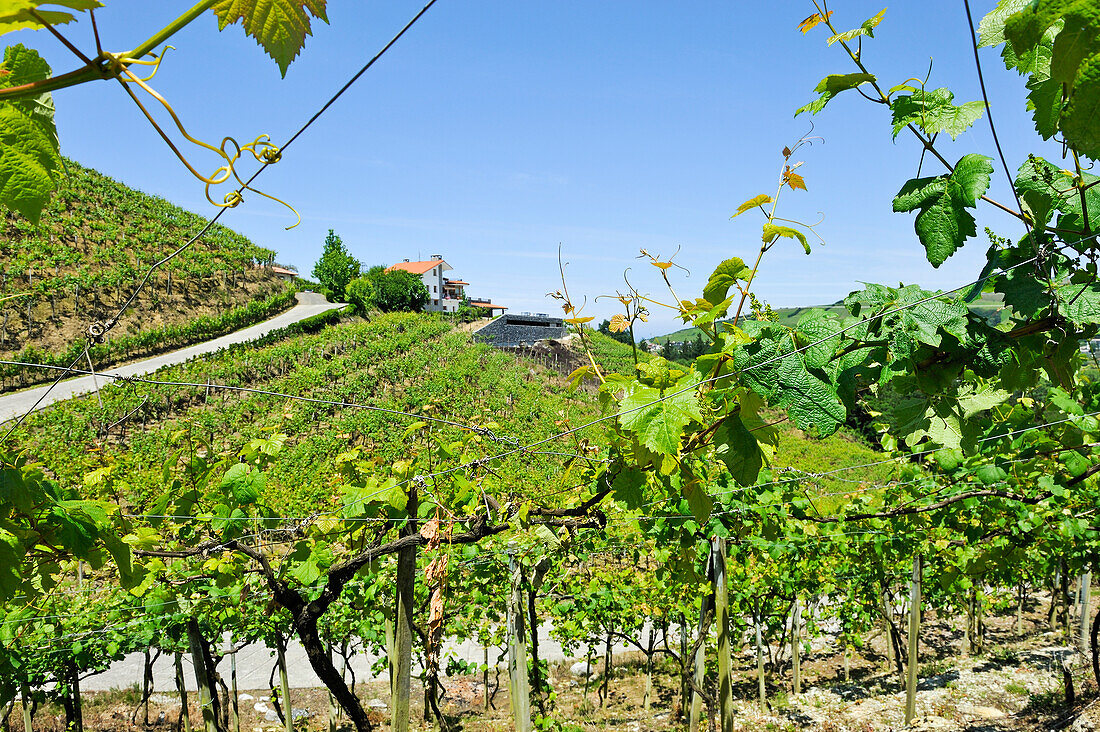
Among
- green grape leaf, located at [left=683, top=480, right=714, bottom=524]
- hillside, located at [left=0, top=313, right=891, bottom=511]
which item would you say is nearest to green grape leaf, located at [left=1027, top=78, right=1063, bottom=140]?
green grape leaf, located at [left=683, top=480, right=714, bottom=524]

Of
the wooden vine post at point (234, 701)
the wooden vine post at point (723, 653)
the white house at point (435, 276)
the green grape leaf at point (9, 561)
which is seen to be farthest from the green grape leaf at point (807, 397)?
the white house at point (435, 276)

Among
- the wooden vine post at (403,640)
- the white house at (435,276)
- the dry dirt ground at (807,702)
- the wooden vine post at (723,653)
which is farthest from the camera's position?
the white house at (435,276)

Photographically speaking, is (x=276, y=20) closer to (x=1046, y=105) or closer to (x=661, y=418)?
(x=661, y=418)

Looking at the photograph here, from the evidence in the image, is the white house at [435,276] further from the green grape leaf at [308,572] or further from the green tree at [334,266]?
the green grape leaf at [308,572]

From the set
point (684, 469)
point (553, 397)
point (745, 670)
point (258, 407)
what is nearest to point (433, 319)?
point (553, 397)

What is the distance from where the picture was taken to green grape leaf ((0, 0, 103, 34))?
1.72 feet

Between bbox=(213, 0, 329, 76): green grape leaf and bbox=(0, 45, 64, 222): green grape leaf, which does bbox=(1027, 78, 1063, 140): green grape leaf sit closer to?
bbox=(213, 0, 329, 76): green grape leaf

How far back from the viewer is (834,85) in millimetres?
1255

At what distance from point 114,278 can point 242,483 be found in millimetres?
23681

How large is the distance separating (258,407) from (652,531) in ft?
51.7

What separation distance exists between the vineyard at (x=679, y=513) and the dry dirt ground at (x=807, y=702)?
62 millimetres

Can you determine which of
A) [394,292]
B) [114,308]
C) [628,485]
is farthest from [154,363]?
[628,485]

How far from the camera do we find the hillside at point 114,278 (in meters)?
19.0

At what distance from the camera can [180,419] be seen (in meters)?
16.3
